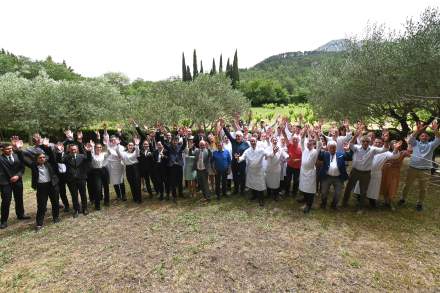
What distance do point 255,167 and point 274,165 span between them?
61cm

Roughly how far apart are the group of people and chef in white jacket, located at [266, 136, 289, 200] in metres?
0.03

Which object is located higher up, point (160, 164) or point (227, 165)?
point (160, 164)

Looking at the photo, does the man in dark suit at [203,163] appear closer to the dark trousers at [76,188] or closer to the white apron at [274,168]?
the white apron at [274,168]

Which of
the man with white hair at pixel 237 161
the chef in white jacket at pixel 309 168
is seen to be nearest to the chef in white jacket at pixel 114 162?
the man with white hair at pixel 237 161

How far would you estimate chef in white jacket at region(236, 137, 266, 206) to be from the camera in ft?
28.0

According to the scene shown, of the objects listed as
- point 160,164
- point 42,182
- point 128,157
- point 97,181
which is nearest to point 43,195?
point 42,182

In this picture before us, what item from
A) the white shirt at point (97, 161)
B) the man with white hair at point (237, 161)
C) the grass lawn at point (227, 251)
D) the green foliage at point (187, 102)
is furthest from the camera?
the green foliage at point (187, 102)

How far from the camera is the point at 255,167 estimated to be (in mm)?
8594

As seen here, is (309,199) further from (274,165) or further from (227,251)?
(227,251)

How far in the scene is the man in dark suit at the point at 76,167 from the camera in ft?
26.0

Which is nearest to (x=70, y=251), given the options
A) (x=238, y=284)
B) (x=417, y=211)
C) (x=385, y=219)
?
(x=238, y=284)

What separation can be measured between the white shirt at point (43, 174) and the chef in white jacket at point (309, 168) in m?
7.09

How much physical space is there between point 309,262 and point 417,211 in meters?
4.48

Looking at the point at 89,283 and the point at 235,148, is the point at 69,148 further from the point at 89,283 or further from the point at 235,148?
the point at 235,148
